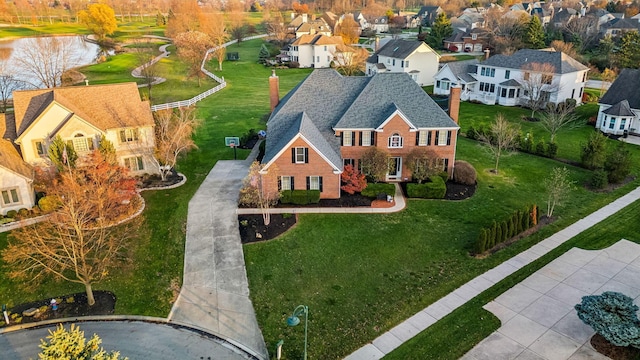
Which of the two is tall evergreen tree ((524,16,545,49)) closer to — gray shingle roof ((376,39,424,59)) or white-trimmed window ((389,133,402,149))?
gray shingle roof ((376,39,424,59))

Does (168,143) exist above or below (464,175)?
above

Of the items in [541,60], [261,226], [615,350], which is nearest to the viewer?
[615,350]

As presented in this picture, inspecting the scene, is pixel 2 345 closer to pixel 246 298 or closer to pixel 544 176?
pixel 246 298

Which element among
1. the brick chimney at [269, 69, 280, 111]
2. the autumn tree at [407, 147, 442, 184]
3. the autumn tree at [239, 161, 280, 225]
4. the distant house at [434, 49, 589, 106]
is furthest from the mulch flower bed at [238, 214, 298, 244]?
the distant house at [434, 49, 589, 106]

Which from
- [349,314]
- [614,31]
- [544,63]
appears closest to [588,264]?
[349,314]

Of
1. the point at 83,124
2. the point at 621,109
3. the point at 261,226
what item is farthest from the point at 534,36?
the point at 83,124

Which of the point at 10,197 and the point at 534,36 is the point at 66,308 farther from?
the point at 534,36
